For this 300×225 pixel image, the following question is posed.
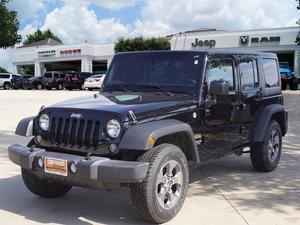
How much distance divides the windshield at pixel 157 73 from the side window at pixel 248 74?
1096 millimetres

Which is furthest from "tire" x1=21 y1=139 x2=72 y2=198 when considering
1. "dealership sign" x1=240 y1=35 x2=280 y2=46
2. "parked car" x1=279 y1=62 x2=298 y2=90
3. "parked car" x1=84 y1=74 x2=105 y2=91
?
"dealership sign" x1=240 y1=35 x2=280 y2=46

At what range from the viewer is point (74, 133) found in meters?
4.99

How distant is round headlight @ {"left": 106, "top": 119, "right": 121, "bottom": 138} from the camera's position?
15.5 feet

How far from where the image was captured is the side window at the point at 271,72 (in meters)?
7.57

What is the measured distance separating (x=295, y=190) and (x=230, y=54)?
2.04m

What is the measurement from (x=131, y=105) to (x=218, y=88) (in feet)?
4.07

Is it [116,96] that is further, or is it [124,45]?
[124,45]

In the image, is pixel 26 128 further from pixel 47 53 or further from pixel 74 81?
pixel 47 53

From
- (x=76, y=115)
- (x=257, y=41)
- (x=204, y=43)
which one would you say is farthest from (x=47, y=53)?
(x=76, y=115)

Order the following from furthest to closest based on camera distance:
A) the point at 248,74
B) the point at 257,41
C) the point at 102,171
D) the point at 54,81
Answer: the point at 257,41, the point at 54,81, the point at 248,74, the point at 102,171

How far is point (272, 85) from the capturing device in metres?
7.72

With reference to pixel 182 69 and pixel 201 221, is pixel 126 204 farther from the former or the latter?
pixel 182 69

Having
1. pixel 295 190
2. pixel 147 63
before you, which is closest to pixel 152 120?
pixel 147 63

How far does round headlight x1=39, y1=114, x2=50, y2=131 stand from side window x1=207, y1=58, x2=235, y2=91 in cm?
199
